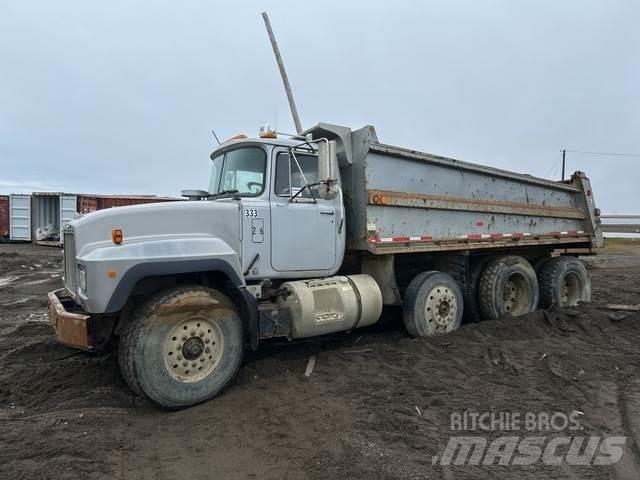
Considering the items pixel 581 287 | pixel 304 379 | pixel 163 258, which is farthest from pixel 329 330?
pixel 581 287

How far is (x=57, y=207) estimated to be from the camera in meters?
22.4

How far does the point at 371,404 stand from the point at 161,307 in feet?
6.68

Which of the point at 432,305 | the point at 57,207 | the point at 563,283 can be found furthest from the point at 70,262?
the point at 57,207

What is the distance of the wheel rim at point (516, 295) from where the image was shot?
26.2ft

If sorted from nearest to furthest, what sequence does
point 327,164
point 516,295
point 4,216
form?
point 327,164 → point 516,295 → point 4,216

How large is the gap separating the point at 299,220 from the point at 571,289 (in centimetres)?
648

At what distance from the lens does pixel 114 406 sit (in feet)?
13.8

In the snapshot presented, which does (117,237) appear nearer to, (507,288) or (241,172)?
(241,172)

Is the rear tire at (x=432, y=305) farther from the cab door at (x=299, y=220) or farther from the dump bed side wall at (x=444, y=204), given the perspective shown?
the cab door at (x=299, y=220)

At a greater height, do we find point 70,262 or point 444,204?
point 444,204

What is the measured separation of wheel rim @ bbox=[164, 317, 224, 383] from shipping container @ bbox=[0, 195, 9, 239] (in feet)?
76.9

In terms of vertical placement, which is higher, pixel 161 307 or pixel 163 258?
pixel 163 258

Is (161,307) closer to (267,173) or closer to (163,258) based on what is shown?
(163,258)

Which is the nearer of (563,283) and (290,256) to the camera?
(290,256)
